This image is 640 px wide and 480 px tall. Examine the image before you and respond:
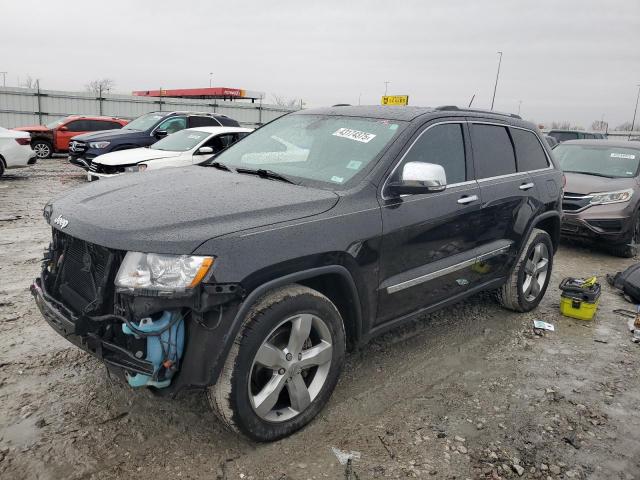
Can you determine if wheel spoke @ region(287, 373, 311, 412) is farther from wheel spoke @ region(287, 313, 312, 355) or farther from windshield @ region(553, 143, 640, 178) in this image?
windshield @ region(553, 143, 640, 178)

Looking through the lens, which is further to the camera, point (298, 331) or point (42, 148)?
point (42, 148)

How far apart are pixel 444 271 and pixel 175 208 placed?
194 cm

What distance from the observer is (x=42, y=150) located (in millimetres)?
17281

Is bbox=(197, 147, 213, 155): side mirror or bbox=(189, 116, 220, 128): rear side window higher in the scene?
bbox=(189, 116, 220, 128): rear side window

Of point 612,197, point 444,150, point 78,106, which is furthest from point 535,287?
point 78,106

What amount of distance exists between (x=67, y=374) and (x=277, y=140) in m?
2.22

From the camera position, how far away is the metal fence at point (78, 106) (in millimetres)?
22672

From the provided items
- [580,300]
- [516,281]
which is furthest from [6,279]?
[580,300]

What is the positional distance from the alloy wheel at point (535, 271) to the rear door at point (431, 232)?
1.16 meters

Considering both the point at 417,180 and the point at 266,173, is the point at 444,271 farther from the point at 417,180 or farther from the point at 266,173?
the point at 266,173

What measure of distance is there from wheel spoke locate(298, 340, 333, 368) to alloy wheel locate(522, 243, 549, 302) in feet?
8.89

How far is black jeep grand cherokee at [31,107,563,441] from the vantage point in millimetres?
2361

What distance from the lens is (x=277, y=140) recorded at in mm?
3941

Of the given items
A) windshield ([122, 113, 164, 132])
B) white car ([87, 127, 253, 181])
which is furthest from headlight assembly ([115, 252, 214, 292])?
windshield ([122, 113, 164, 132])
